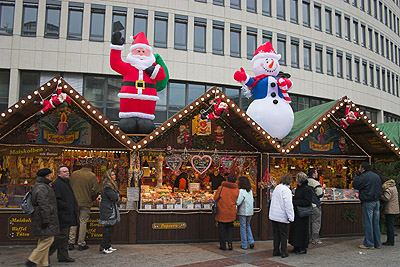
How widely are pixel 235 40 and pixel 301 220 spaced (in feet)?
54.8

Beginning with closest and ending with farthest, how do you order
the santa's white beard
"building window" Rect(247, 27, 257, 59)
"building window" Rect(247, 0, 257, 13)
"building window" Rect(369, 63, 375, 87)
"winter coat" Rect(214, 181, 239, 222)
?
"winter coat" Rect(214, 181, 239, 222)
the santa's white beard
"building window" Rect(247, 27, 257, 59)
"building window" Rect(247, 0, 257, 13)
"building window" Rect(369, 63, 375, 87)

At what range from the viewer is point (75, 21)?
19781mm

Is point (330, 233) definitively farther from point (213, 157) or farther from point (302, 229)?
point (213, 157)

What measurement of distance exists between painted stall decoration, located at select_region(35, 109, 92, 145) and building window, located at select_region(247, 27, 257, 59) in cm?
1569

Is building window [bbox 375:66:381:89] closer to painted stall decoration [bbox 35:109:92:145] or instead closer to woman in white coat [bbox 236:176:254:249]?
woman in white coat [bbox 236:176:254:249]

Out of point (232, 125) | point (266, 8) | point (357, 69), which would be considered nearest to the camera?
point (232, 125)

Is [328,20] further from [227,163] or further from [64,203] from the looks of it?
[64,203]

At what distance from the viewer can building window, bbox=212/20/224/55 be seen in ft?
71.7

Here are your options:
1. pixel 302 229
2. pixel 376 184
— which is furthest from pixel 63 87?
pixel 376 184

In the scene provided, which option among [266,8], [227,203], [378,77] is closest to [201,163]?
[227,203]

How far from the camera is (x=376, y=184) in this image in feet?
27.1

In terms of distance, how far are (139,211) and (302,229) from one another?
3781mm

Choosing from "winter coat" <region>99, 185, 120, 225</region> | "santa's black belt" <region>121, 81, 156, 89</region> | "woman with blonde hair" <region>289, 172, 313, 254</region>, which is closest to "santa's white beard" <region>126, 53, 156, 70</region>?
"santa's black belt" <region>121, 81, 156, 89</region>

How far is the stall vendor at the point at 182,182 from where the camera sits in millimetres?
10445
